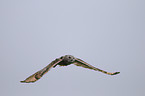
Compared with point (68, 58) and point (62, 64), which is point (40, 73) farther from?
point (68, 58)

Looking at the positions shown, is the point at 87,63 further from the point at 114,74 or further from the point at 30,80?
the point at 30,80

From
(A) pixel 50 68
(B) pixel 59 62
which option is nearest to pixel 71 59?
(B) pixel 59 62

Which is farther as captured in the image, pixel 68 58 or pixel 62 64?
pixel 62 64

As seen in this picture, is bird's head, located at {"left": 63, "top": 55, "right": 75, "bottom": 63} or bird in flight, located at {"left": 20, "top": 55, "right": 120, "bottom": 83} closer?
bird in flight, located at {"left": 20, "top": 55, "right": 120, "bottom": 83}

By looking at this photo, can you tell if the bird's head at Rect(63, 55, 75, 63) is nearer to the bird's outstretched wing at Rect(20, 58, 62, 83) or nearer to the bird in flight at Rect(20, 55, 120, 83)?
the bird in flight at Rect(20, 55, 120, 83)

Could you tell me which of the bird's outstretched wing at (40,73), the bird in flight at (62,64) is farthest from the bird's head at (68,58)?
the bird's outstretched wing at (40,73)

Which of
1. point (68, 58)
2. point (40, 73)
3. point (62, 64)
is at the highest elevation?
point (68, 58)

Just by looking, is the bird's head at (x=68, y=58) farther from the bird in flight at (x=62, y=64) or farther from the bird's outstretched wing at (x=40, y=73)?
the bird's outstretched wing at (x=40, y=73)

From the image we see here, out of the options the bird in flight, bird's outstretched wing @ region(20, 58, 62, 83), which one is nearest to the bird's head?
the bird in flight

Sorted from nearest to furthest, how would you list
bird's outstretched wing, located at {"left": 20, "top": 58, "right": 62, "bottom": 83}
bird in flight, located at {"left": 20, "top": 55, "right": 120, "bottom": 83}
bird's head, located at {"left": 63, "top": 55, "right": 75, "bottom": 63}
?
Answer: bird's outstretched wing, located at {"left": 20, "top": 58, "right": 62, "bottom": 83}
bird in flight, located at {"left": 20, "top": 55, "right": 120, "bottom": 83}
bird's head, located at {"left": 63, "top": 55, "right": 75, "bottom": 63}

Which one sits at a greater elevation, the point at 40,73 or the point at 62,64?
the point at 62,64

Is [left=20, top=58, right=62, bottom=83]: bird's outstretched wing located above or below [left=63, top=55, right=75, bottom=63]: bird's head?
below

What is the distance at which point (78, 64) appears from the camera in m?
37.4

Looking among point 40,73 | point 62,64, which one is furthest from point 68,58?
point 40,73
